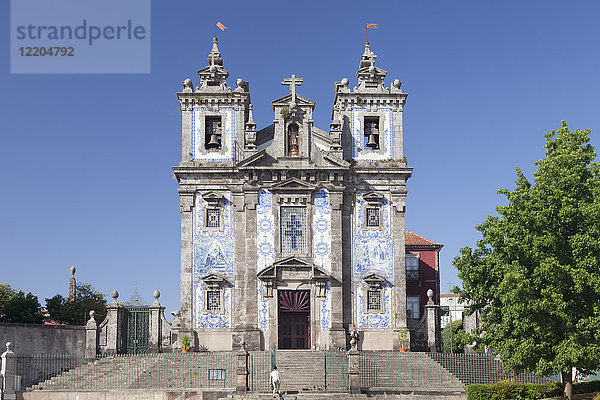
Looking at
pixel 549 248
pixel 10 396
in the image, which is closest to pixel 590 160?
pixel 549 248

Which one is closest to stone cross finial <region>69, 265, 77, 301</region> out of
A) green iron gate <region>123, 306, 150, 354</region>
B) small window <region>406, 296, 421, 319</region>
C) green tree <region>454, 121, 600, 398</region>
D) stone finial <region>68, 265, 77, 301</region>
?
stone finial <region>68, 265, 77, 301</region>

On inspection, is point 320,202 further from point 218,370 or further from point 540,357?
point 540,357

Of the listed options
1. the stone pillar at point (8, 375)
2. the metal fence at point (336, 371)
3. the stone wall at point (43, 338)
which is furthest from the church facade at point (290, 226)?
the stone pillar at point (8, 375)

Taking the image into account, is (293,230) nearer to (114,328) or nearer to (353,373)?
(114,328)

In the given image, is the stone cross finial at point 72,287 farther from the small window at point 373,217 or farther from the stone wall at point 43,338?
the small window at point 373,217

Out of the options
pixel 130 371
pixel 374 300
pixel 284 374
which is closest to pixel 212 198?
pixel 374 300

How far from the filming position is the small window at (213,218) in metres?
36.3

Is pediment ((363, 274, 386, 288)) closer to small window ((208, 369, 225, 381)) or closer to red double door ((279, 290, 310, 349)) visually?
red double door ((279, 290, 310, 349))

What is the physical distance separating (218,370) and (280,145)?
41.7 feet

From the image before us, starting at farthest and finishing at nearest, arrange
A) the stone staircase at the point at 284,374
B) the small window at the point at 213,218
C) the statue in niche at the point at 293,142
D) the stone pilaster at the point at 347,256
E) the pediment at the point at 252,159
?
1. the statue in niche at the point at 293,142
2. the small window at the point at 213,218
3. the pediment at the point at 252,159
4. the stone pilaster at the point at 347,256
5. the stone staircase at the point at 284,374

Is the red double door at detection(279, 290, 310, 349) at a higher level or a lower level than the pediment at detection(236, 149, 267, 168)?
lower

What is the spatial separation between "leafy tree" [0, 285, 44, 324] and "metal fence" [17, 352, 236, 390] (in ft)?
33.7

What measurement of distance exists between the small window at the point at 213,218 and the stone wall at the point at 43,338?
10.4 metres

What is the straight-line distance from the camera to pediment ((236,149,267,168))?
117 ft
